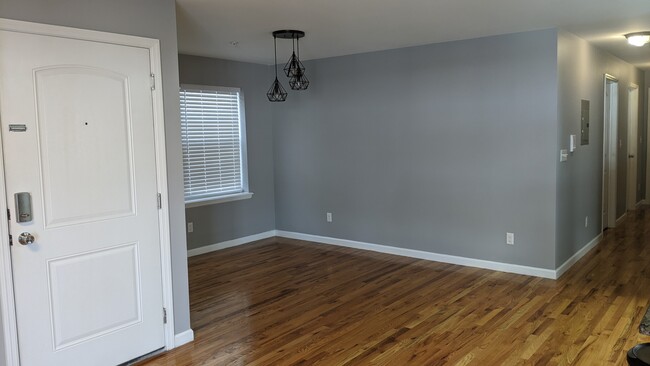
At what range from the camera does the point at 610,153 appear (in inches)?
269

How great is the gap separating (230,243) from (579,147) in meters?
4.13

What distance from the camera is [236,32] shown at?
453cm

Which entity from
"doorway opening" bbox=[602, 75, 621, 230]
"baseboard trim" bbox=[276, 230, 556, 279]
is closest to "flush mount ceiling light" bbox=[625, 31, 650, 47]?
"doorway opening" bbox=[602, 75, 621, 230]

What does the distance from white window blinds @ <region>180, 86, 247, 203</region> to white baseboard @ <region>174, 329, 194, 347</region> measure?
2490 millimetres

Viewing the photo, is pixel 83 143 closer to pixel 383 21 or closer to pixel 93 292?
pixel 93 292

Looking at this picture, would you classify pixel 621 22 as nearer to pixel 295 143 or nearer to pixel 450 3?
pixel 450 3

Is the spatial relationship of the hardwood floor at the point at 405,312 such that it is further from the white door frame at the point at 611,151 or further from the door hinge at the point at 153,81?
the door hinge at the point at 153,81

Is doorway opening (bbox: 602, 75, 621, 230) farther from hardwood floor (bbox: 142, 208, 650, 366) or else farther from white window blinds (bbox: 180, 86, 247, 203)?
white window blinds (bbox: 180, 86, 247, 203)

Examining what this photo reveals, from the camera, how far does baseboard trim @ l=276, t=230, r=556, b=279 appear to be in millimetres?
4891

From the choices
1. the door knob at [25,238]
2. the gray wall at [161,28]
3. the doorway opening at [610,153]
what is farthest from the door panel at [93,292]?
the doorway opening at [610,153]

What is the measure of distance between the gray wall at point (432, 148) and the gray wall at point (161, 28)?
2.12m

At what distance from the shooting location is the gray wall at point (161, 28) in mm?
2725

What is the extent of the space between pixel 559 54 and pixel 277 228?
4068 mm

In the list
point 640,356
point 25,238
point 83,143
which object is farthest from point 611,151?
point 25,238
